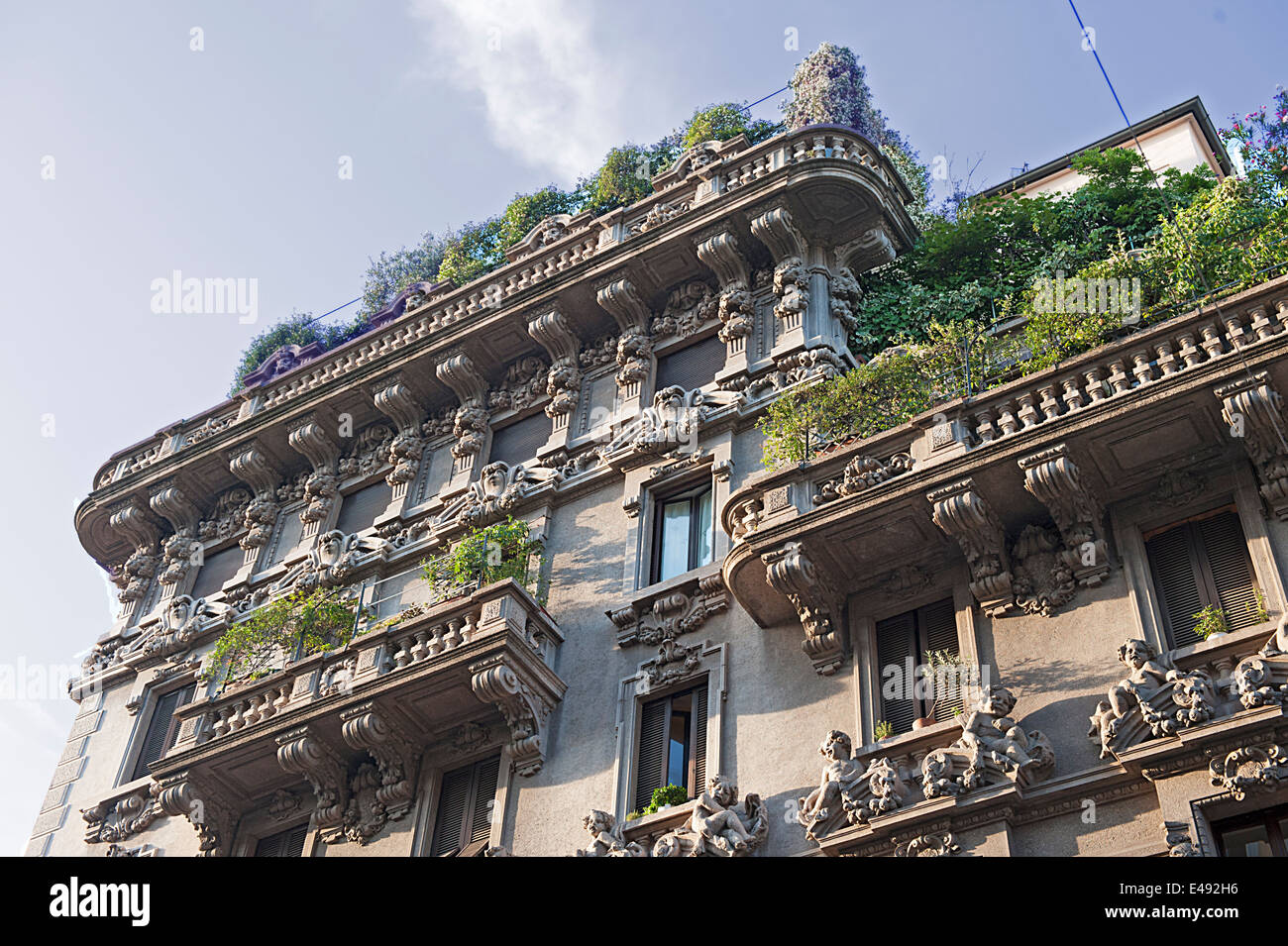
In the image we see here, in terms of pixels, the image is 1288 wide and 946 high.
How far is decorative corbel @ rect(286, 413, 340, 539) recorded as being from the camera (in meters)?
26.6

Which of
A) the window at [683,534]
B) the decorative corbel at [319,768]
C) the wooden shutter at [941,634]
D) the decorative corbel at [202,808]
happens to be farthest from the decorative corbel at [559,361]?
the wooden shutter at [941,634]

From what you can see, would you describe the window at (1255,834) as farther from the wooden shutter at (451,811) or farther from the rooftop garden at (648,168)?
the rooftop garden at (648,168)

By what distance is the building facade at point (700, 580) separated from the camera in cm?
1492

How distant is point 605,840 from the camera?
16.9 metres

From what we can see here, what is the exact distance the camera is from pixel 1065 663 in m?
15.6

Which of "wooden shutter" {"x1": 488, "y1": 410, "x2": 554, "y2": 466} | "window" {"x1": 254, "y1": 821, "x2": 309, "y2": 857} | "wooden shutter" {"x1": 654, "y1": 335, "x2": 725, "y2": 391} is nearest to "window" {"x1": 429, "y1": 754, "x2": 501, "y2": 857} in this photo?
"window" {"x1": 254, "y1": 821, "x2": 309, "y2": 857}

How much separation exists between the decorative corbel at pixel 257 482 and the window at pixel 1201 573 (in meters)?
16.9

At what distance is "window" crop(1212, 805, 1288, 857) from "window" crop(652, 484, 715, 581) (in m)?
8.53

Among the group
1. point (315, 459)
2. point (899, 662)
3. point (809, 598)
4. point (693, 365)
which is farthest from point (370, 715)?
point (315, 459)

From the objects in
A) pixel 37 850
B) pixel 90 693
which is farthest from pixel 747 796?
pixel 90 693

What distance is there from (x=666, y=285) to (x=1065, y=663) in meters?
11.6

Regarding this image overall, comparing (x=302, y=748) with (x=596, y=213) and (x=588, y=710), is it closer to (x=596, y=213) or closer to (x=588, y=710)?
(x=588, y=710)

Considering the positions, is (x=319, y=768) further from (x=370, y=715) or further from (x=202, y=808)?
(x=202, y=808)

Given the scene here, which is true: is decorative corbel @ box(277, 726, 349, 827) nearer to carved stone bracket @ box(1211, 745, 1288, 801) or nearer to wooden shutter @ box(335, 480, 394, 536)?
wooden shutter @ box(335, 480, 394, 536)
